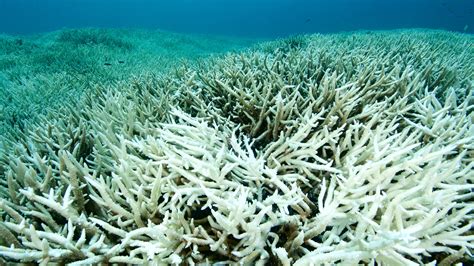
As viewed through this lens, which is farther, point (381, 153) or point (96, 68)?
point (96, 68)

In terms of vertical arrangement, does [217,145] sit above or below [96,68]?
below

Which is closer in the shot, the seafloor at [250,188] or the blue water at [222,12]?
the seafloor at [250,188]

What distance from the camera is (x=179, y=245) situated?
1551 millimetres

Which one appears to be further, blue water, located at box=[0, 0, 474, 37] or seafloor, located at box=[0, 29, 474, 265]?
blue water, located at box=[0, 0, 474, 37]

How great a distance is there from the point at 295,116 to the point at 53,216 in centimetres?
182

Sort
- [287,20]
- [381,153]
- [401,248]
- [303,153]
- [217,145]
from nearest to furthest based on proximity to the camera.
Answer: [401,248] → [381,153] → [303,153] → [217,145] → [287,20]

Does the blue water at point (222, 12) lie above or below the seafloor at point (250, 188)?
above

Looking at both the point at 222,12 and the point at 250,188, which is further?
the point at 222,12

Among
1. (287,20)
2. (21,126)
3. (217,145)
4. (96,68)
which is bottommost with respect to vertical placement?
(217,145)

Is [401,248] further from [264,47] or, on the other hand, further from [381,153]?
[264,47]

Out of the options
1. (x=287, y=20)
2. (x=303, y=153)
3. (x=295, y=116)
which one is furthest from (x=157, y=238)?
(x=287, y=20)

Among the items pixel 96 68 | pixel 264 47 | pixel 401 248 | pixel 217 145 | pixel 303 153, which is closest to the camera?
pixel 401 248

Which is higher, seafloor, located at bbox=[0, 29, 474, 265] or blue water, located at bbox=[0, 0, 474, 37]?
blue water, located at bbox=[0, 0, 474, 37]

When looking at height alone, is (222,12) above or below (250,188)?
above
